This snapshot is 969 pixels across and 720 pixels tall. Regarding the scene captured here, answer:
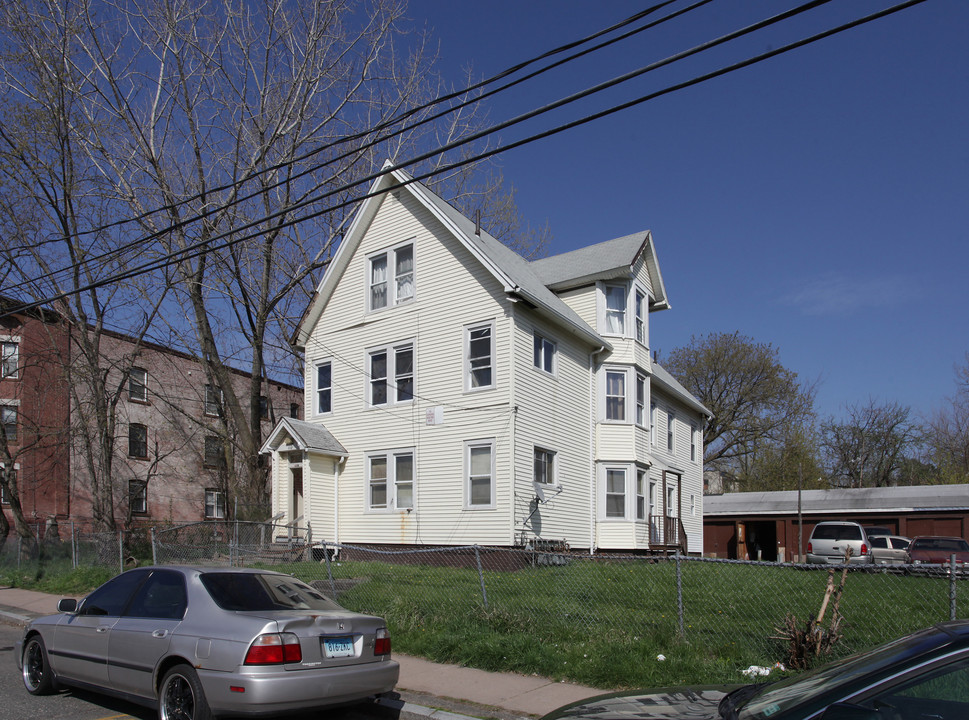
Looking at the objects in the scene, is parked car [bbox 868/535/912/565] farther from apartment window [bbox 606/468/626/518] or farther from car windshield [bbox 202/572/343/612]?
car windshield [bbox 202/572/343/612]

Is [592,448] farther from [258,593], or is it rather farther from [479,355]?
[258,593]

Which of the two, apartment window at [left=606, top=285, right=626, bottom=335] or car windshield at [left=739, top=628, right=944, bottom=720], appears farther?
apartment window at [left=606, top=285, right=626, bottom=335]

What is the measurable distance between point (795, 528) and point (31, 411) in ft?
107

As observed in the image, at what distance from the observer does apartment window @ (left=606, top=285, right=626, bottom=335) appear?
23.0 m

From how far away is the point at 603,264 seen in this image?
75.8ft

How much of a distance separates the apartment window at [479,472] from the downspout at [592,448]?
13.2 feet

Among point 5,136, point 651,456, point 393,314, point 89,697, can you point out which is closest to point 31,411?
point 5,136

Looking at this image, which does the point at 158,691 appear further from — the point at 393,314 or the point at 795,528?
the point at 795,528

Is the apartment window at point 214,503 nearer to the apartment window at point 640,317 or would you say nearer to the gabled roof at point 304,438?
the gabled roof at point 304,438

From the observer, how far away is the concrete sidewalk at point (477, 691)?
24.4 feet

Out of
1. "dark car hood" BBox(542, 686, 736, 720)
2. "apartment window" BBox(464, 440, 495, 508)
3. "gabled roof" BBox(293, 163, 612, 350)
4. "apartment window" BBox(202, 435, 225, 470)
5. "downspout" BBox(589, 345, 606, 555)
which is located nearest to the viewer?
"dark car hood" BBox(542, 686, 736, 720)

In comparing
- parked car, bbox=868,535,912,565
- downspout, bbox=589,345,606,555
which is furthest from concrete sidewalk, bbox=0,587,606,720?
parked car, bbox=868,535,912,565

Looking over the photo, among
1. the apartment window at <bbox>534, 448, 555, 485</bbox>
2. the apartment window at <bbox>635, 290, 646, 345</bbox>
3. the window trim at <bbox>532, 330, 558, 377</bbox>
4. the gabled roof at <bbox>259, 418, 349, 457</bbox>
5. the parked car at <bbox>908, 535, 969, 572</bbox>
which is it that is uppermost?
the apartment window at <bbox>635, 290, 646, 345</bbox>

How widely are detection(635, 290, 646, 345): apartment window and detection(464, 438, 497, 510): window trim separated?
6901 mm
